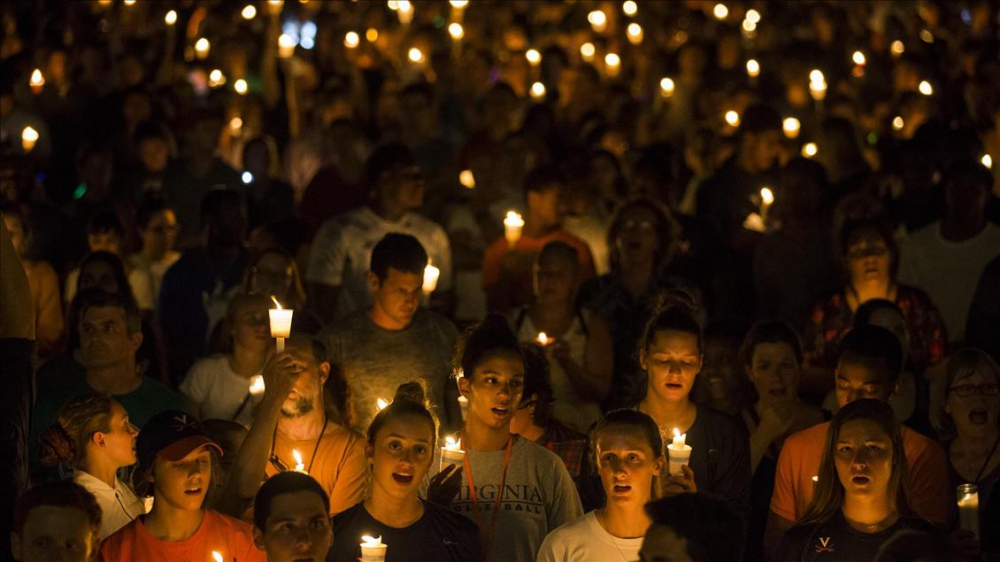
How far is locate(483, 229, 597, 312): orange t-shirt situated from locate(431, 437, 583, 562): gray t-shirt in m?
2.91

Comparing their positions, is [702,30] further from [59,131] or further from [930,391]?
[930,391]

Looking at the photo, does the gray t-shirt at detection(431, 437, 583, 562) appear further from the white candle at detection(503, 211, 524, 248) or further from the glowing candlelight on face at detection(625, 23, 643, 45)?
the glowing candlelight on face at detection(625, 23, 643, 45)

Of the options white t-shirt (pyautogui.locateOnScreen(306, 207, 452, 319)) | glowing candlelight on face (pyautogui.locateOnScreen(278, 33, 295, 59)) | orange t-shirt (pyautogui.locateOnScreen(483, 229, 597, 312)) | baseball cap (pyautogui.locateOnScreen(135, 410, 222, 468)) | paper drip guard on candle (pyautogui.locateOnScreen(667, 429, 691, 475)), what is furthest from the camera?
glowing candlelight on face (pyautogui.locateOnScreen(278, 33, 295, 59))

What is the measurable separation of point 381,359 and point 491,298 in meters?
1.97

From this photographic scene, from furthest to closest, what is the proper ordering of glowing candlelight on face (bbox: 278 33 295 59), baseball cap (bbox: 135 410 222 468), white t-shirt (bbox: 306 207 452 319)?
1. glowing candlelight on face (bbox: 278 33 295 59)
2. white t-shirt (bbox: 306 207 452 319)
3. baseball cap (bbox: 135 410 222 468)

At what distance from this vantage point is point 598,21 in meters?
17.9

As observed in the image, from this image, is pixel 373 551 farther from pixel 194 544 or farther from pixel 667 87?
pixel 667 87

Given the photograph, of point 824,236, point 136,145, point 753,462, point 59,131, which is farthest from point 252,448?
point 59,131

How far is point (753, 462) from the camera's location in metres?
7.55

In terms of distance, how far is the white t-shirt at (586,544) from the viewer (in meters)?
6.12

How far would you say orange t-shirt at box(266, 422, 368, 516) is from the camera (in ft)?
23.2

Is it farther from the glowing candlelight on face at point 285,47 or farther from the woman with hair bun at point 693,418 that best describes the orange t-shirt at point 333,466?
the glowing candlelight on face at point 285,47

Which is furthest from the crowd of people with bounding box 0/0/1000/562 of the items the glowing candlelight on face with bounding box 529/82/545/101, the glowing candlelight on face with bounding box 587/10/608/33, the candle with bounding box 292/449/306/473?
the glowing candlelight on face with bounding box 587/10/608/33

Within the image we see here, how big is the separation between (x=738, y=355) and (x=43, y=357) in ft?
10.9
